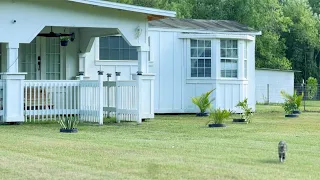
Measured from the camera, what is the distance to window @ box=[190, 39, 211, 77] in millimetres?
24125

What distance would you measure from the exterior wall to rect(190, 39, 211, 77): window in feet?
45.8

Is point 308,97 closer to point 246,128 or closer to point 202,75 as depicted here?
point 202,75

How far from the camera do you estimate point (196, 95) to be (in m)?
24.2

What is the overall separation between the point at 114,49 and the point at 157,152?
11.7 metres

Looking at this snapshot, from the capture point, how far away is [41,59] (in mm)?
21609

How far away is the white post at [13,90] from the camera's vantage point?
1798 cm

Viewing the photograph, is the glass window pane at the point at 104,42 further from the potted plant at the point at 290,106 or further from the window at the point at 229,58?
the potted plant at the point at 290,106

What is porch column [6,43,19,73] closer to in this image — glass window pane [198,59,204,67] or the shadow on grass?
glass window pane [198,59,204,67]

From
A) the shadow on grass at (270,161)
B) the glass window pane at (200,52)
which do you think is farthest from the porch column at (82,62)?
the shadow on grass at (270,161)

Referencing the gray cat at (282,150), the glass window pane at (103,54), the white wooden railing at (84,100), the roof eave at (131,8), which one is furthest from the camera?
the glass window pane at (103,54)

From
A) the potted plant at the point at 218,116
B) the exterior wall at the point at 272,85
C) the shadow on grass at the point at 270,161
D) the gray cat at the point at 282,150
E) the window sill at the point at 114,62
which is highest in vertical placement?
the window sill at the point at 114,62

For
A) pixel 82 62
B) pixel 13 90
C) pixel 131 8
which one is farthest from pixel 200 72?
pixel 13 90

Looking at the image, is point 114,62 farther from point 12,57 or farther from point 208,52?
point 12,57

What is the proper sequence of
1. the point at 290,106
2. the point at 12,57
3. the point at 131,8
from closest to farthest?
the point at 12,57, the point at 131,8, the point at 290,106
